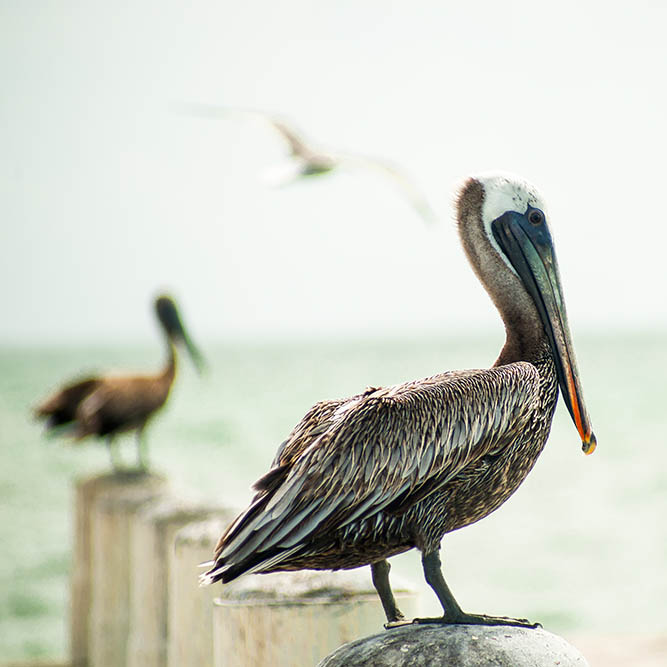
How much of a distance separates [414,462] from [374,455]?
0.11 m

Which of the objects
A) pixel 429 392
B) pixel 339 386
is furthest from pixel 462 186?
pixel 339 386

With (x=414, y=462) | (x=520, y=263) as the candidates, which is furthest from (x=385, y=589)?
(x=520, y=263)

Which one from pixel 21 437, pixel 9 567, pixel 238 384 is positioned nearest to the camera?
pixel 9 567

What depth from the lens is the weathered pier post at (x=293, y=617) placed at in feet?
10.9

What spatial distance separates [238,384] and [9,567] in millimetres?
49727

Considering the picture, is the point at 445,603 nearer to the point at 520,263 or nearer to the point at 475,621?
the point at 475,621

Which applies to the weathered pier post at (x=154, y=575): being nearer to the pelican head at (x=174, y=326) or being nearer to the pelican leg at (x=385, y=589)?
the pelican leg at (x=385, y=589)

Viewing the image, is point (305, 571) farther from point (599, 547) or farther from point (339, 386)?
point (339, 386)

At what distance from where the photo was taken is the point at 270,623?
3312 mm

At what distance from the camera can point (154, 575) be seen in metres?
5.27

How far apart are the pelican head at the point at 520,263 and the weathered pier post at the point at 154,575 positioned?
2209 millimetres

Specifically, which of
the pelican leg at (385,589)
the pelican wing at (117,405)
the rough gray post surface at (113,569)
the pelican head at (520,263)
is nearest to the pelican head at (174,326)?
the pelican wing at (117,405)

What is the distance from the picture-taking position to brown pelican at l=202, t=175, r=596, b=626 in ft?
9.58

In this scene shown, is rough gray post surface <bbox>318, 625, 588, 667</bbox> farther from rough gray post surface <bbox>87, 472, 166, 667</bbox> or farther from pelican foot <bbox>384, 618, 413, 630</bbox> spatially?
rough gray post surface <bbox>87, 472, 166, 667</bbox>
